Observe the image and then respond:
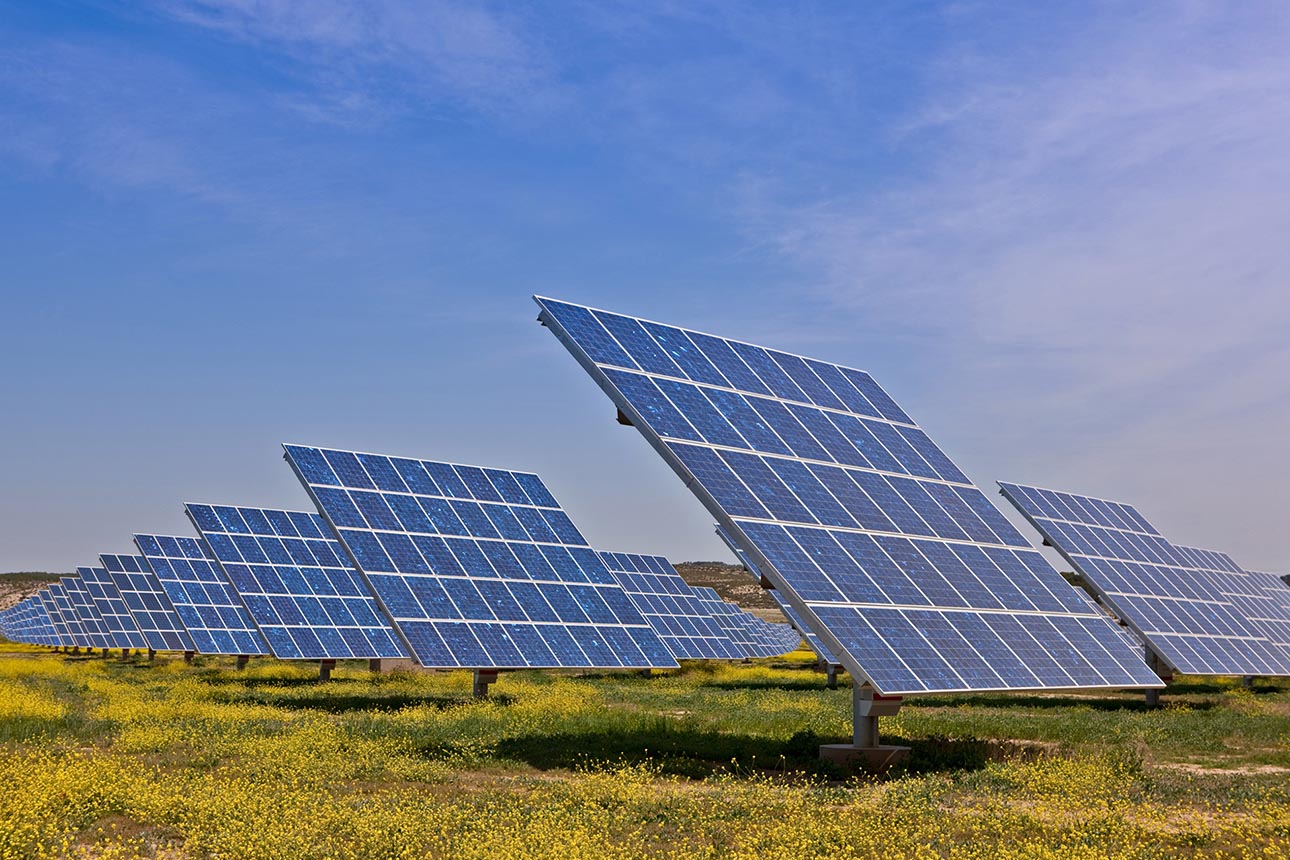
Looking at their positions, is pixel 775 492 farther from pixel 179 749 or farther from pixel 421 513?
pixel 421 513

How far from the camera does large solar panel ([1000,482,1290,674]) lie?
34.5m

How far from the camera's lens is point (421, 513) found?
3294cm

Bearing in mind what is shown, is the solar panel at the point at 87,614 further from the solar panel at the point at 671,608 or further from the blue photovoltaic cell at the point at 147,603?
the solar panel at the point at 671,608

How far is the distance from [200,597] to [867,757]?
43330 mm

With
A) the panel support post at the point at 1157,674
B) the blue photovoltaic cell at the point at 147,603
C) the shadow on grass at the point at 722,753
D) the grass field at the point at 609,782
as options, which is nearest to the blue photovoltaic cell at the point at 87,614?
the blue photovoltaic cell at the point at 147,603

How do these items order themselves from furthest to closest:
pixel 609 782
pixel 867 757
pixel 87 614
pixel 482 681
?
1. pixel 87 614
2. pixel 482 681
3. pixel 867 757
4. pixel 609 782

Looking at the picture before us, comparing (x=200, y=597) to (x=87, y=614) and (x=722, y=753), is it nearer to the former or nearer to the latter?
(x=87, y=614)

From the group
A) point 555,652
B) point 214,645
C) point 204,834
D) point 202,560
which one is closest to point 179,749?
point 204,834

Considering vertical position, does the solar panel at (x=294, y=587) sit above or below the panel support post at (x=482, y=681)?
above

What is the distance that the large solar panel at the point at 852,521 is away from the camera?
17.3 metres

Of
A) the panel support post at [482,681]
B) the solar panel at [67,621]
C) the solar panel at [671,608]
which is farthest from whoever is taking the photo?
the solar panel at [67,621]

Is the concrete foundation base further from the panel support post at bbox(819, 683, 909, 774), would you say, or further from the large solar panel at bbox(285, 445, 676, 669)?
the large solar panel at bbox(285, 445, 676, 669)

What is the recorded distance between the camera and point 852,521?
20141 millimetres

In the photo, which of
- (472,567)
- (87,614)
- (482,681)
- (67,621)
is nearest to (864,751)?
(482,681)
